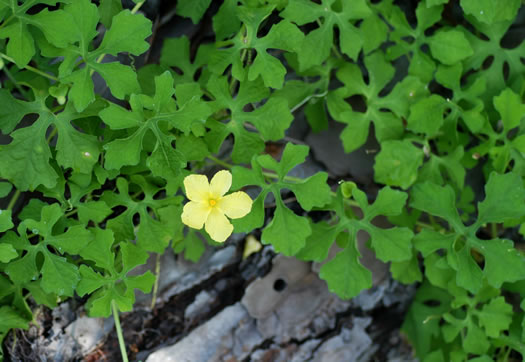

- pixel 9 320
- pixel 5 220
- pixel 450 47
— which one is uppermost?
pixel 450 47

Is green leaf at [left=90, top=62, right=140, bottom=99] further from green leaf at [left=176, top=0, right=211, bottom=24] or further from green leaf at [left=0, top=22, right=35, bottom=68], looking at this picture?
green leaf at [left=176, top=0, right=211, bottom=24]

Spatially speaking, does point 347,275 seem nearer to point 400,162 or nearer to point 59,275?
point 400,162

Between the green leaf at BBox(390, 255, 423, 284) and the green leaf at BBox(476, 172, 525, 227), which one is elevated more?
the green leaf at BBox(476, 172, 525, 227)

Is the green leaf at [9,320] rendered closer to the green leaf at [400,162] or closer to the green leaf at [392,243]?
the green leaf at [392,243]

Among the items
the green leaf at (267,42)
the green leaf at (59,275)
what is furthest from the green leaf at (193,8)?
the green leaf at (59,275)

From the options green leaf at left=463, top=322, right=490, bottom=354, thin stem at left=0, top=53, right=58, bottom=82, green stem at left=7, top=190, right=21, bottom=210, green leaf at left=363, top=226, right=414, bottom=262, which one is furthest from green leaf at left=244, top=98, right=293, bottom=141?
green leaf at left=463, top=322, right=490, bottom=354

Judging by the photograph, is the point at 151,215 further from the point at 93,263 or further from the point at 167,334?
the point at 167,334

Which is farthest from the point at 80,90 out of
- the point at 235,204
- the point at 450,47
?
the point at 450,47
